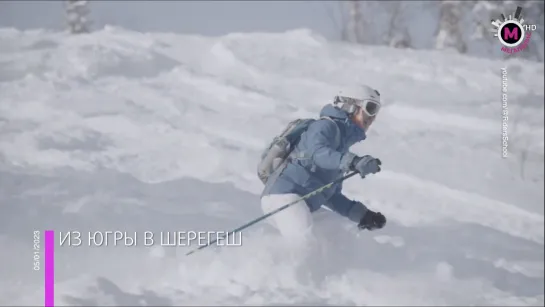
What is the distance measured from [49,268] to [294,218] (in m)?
1.43

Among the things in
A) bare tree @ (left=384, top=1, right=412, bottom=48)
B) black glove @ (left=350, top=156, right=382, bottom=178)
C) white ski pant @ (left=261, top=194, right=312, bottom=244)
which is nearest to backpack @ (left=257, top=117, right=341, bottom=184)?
white ski pant @ (left=261, top=194, right=312, bottom=244)

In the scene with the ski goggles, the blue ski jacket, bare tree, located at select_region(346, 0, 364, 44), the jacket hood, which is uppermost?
bare tree, located at select_region(346, 0, 364, 44)

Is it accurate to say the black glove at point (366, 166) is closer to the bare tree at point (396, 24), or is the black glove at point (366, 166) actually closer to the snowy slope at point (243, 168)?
the snowy slope at point (243, 168)

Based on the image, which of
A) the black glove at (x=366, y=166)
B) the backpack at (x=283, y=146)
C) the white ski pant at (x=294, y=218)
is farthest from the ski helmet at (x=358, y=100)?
the white ski pant at (x=294, y=218)

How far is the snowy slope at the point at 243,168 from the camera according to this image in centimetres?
387

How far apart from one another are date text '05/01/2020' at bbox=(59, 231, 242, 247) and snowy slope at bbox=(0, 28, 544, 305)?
62 mm

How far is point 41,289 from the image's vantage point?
3.44 m

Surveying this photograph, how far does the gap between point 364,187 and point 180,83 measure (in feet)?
11.4

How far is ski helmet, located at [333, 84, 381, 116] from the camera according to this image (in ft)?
12.8

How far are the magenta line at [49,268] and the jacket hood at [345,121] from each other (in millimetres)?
1796

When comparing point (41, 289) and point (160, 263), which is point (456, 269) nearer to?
point (160, 263)

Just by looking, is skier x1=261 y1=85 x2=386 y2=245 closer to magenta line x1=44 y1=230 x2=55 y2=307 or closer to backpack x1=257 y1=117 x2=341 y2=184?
backpack x1=257 y1=117 x2=341 y2=184

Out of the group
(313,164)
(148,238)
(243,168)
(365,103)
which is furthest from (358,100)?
(243,168)

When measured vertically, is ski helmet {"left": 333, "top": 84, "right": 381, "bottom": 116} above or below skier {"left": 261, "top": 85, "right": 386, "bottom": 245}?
above
